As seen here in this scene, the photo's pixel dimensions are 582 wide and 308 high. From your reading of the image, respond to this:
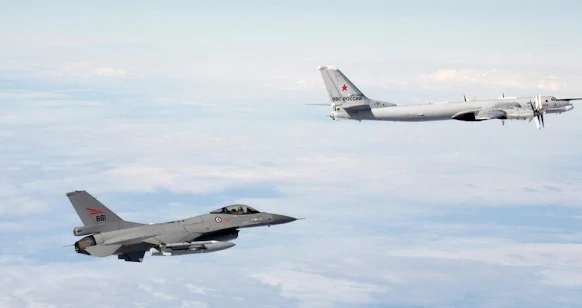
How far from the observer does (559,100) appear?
11219cm

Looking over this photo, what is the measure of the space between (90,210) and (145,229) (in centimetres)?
487

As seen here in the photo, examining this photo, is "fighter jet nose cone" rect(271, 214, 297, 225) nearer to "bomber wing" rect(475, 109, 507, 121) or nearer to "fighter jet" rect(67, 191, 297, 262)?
"fighter jet" rect(67, 191, 297, 262)

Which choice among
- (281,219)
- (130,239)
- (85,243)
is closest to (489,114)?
(281,219)

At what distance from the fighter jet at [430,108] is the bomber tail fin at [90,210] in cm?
3079

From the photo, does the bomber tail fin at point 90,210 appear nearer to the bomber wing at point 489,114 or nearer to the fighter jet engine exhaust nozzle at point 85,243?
the fighter jet engine exhaust nozzle at point 85,243

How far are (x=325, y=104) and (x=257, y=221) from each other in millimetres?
22252

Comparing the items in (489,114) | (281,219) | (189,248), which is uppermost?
(489,114)

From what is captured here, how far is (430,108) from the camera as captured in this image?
111 meters

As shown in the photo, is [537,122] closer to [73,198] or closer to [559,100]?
[559,100]

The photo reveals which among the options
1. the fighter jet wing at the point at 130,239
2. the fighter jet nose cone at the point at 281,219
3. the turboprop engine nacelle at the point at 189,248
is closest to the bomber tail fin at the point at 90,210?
the fighter jet wing at the point at 130,239

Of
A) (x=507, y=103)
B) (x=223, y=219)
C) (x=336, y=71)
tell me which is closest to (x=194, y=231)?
(x=223, y=219)

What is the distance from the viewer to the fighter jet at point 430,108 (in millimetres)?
109688

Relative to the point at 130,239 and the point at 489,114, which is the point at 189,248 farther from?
the point at 489,114

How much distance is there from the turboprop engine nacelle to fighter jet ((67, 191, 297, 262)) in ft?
0.71
